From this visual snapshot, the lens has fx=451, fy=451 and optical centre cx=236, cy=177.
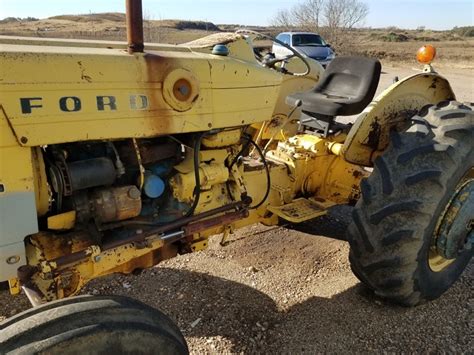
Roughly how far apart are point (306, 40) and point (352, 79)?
45.9 feet

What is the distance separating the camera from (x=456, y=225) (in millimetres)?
2689

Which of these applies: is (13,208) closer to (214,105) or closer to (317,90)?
(214,105)

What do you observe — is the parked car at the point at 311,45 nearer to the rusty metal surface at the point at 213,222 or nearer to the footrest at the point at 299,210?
the footrest at the point at 299,210

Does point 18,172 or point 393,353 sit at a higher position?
point 18,172

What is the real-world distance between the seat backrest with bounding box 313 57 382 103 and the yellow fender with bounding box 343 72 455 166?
0.13m

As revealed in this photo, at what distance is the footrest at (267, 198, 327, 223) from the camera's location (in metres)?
2.98

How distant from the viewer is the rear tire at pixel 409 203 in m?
2.51

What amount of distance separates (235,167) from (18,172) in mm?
1203

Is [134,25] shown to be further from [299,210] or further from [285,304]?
[285,304]

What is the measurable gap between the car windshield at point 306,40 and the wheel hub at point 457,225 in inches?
572

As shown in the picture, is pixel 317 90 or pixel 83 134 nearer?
pixel 83 134

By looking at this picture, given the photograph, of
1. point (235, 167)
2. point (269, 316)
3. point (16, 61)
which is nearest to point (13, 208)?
point (16, 61)

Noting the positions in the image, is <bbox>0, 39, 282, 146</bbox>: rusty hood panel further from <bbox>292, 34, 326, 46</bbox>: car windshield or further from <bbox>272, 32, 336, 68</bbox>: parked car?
<bbox>292, 34, 326, 46</bbox>: car windshield

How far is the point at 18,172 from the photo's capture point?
1.71 metres
